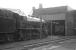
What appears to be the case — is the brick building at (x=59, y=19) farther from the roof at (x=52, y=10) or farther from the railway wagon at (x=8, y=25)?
the railway wagon at (x=8, y=25)

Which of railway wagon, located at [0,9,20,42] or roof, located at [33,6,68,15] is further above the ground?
roof, located at [33,6,68,15]

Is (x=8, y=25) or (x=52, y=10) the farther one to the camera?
(x=52, y=10)

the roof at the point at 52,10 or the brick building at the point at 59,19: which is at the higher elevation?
the roof at the point at 52,10

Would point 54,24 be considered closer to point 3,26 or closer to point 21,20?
point 21,20

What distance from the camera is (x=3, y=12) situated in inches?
592

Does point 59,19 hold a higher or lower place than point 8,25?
higher

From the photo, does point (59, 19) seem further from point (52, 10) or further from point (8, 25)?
point (8, 25)

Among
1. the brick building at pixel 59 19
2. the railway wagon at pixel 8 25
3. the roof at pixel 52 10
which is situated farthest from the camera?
the roof at pixel 52 10

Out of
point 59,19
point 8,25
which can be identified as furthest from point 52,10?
point 8,25

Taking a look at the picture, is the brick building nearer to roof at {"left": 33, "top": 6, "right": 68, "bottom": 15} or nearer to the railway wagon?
roof at {"left": 33, "top": 6, "right": 68, "bottom": 15}

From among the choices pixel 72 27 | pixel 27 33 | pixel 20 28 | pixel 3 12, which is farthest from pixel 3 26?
pixel 72 27

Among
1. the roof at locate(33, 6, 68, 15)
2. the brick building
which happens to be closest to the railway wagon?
the brick building

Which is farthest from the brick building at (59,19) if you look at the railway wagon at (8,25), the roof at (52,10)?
the railway wagon at (8,25)

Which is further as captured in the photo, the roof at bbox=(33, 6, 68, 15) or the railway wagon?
the roof at bbox=(33, 6, 68, 15)
